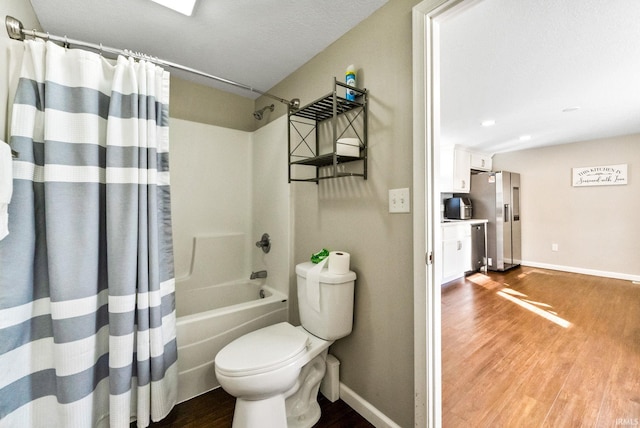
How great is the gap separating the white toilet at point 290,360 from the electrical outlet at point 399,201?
17.2 inches

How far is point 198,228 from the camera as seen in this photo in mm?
2244

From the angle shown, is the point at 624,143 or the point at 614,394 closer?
the point at 614,394

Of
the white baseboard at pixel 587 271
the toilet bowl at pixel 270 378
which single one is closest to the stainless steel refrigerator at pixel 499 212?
the white baseboard at pixel 587 271

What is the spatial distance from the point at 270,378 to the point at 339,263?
62 centimetres

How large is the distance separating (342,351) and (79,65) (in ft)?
6.46

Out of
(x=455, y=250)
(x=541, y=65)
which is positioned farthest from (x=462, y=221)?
(x=541, y=65)

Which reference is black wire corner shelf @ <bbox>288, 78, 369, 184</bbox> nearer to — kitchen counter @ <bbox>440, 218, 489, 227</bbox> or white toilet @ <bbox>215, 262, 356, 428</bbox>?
white toilet @ <bbox>215, 262, 356, 428</bbox>

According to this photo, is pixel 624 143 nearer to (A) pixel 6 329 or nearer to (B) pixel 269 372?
(B) pixel 269 372

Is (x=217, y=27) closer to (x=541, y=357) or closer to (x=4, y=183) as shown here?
(x=4, y=183)

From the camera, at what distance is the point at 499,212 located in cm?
433

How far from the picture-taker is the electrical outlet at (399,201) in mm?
1204

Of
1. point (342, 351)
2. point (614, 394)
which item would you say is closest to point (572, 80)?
point (614, 394)

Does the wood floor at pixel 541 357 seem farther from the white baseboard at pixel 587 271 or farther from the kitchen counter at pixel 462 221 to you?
the kitchen counter at pixel 462 221

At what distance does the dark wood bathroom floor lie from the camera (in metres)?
1.35
